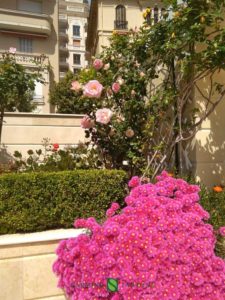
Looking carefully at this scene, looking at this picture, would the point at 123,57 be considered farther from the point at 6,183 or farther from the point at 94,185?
the point at 6,183

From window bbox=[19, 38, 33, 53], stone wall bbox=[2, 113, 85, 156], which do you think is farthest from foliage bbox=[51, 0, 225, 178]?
window bbox=[19, 38, 33, 53]

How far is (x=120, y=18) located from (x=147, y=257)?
2383cm

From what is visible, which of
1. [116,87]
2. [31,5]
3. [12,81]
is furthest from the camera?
[31,5]

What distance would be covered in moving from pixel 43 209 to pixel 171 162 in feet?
6.78

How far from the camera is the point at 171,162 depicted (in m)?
4.48

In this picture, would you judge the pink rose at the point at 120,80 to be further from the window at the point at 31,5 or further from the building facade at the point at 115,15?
the window at the point at 31,5

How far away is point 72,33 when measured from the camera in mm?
50062

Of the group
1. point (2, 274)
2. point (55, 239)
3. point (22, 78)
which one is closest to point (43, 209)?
point (55, 239)

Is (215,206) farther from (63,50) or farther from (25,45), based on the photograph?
(63,50)

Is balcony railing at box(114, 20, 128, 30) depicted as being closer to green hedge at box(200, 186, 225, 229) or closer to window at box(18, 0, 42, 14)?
window at box(18, 0, 42, 14)

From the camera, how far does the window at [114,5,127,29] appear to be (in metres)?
23.6

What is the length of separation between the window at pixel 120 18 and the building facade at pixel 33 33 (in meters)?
5.95

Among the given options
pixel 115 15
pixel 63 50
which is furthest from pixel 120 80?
pixel 63 50

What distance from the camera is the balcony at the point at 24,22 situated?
2472 centimetres
